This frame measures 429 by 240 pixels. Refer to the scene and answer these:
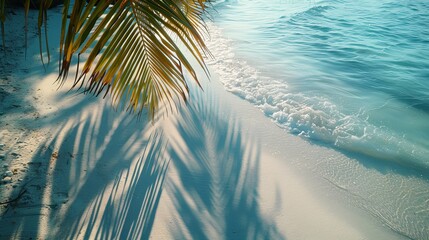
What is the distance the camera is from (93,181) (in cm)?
248

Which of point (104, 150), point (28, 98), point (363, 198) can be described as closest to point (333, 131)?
point (363, 198)

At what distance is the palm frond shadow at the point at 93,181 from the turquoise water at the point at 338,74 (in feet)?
5.80

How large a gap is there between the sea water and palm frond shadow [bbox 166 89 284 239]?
2.66 ft

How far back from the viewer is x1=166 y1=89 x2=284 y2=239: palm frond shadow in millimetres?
2254

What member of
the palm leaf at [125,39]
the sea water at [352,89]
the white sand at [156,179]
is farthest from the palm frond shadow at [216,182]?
the palm leaf at [125,39]

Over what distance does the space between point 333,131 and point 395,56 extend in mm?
5097

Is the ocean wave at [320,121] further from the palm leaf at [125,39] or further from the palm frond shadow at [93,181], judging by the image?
the palm leaf at [125,39]

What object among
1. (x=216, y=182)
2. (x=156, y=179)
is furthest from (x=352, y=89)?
(x=156, y=179)

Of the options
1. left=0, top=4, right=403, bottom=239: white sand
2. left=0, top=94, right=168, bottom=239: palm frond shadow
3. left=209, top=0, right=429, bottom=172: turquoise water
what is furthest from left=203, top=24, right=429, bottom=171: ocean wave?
left=0, top=94, right=168, bottom=239: palm frond shadow

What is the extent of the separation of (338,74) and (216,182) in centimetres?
450

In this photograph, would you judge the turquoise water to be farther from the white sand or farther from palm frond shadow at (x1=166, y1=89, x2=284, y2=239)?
palm frond shadow at (x1=166, y1=89, x2=284, y2=239)

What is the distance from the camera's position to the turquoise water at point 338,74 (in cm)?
378

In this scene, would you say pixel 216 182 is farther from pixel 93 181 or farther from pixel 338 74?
pixel 338 74

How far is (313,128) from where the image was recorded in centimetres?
372
